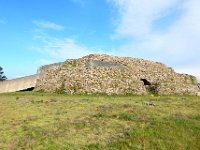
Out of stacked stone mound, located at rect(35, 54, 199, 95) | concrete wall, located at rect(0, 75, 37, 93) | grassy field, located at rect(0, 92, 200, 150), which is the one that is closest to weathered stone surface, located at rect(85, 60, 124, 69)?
stacked stone mound, located at rect(35, 54, 199, 95)

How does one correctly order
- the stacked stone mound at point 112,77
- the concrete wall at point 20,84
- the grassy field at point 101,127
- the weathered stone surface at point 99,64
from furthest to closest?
the concrete wall at point 20,84, the weathered stone surface at point 99,64, the stacked stone mound at point 112,77, the grassy field at point 101,127

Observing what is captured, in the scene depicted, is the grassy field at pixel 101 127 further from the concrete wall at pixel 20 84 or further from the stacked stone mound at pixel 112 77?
the concrete wall at pixel 20 84

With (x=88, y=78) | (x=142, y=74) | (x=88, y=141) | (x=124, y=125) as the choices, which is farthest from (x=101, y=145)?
(x=142, y=74)

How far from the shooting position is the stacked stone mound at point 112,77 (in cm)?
2545

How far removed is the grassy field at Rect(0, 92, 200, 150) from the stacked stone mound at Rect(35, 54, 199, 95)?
285 inches

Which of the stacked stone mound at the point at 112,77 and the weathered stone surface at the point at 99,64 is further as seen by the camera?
the weathered stone surface at the point at 99,64

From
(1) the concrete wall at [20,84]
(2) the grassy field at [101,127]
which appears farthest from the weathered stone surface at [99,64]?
(2) the grassy field at [101,127]

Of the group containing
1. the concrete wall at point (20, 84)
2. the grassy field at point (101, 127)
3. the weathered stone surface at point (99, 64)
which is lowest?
the grassy field at point (101, 127)

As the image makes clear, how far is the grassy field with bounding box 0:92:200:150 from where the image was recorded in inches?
499

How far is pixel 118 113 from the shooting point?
628 inches

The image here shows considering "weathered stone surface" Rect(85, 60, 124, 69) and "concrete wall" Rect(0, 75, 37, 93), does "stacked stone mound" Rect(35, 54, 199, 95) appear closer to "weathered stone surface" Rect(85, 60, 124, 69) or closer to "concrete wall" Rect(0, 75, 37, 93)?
"weathered stone surface" Rect(85, 60, 124, 69)

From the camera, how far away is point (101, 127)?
1409 cm

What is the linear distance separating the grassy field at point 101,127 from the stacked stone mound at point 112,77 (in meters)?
7.24

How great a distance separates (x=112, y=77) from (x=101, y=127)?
12555 millimetres
